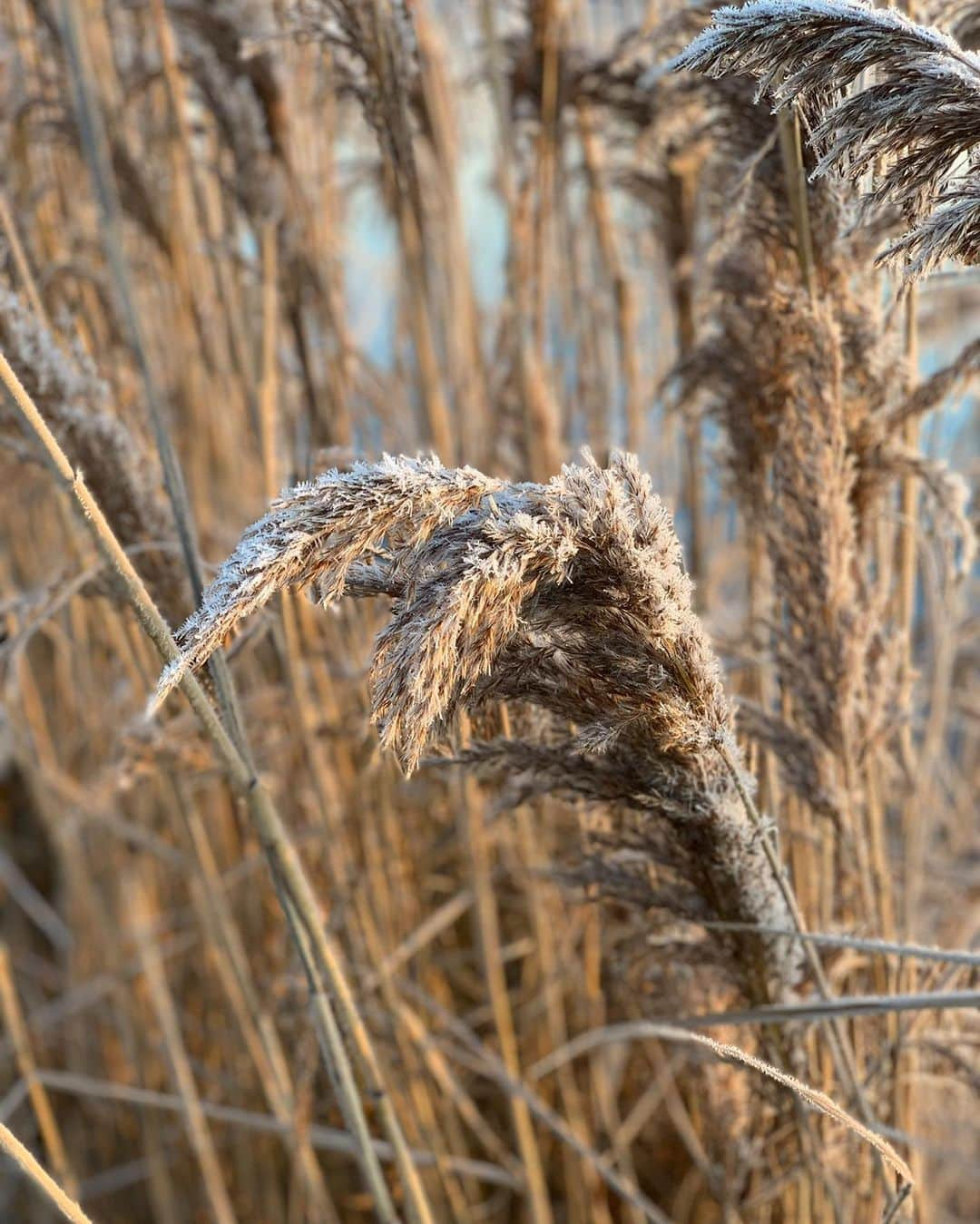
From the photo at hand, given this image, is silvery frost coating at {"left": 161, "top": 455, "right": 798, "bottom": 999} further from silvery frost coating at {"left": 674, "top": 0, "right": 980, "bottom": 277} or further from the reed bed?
silvery frost coating at {"left": 674, "top": 0, "right": 980, "bottom": 277}

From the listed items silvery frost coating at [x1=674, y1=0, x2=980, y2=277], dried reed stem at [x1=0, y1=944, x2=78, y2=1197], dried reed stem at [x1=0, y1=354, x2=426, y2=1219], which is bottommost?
dried reed stem at [x1=0, y1=944, x2=78, y2=1197]

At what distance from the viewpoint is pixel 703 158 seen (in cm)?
125

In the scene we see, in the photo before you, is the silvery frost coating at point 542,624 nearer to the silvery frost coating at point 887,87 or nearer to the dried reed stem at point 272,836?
the dried reed stem at point 272,836

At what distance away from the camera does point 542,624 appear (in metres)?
0.60

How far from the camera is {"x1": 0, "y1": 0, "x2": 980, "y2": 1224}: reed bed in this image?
23.0 inches

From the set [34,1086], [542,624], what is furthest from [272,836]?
[34,1086]

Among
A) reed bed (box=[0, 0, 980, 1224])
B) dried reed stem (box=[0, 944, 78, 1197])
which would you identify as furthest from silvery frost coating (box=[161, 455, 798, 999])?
dried reed stem (box=[0, 944, 78, 1197])

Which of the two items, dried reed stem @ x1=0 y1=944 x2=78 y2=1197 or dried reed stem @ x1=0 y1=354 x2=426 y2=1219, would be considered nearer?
dried reed stem @ x1=0 y1=354 x2=426 y2=1219

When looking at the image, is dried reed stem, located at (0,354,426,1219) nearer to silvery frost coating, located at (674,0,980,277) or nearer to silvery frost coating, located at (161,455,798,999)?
silvery frost coating, located at (161,455,798,999)

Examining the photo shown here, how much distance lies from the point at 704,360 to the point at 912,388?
0.60 ft

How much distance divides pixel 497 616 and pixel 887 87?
35 cm

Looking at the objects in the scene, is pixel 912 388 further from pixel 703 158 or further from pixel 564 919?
pixel 564 919

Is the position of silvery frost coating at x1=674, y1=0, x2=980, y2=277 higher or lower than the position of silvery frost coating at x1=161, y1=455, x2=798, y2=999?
higher

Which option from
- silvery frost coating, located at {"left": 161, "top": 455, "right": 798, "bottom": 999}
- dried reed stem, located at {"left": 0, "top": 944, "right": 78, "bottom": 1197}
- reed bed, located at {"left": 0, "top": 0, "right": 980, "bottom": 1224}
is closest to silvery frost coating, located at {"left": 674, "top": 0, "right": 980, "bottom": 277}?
reed bed, located at {"left": 0, "top": 0, "right": 980, "bottom": 1224}
